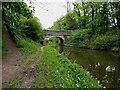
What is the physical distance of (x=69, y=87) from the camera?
4207 millimetres

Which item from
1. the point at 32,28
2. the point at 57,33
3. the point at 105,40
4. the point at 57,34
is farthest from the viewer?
Answer: the point at 57,34

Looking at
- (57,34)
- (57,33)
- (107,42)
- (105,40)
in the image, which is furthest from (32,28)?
(57,34)

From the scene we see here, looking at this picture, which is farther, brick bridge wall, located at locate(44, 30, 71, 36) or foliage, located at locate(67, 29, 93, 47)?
brick bridge wall, located at locate(44, 30, 71, 36)

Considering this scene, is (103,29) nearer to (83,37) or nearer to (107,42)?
(83,37)

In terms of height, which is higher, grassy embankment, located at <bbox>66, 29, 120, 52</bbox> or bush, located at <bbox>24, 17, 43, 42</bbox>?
bush, located at <bbox>24, 17, 43, 42</bbox>

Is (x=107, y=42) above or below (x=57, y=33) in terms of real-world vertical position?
below

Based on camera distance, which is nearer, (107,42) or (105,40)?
(107,42)

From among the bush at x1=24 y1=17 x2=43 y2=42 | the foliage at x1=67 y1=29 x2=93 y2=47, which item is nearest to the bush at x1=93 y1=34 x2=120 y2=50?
the foliage at x1=67 y1=29 x2=93 y2=47

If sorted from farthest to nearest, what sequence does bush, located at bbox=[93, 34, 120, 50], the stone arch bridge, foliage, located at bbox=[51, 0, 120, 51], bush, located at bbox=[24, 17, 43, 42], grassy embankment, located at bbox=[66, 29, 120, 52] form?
the stone arch bridge, bush, located at bbox=[24, 17, 43, 42], foliage, located at bbox=[51, 0, 120, 51], bush, located at bbox=[93, 34, 120, 50], grassy embankment, located at bbox=[66, 29, 120, 52]

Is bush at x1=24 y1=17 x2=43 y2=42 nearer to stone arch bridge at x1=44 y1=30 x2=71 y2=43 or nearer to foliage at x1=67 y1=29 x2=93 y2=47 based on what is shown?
stone arch bridge at x1=44 y1=30 x2=71 y2=43

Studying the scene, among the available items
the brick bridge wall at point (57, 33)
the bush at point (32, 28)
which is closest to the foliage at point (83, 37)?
the brick bridge wall at point (57, 33)

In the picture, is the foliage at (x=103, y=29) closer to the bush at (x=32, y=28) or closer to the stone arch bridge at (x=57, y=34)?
the stone arch bridge at (x=57, y=34)

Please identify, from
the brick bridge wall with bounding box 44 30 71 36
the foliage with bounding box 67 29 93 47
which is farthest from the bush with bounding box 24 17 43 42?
the foliage with bounding box 67 29 93 47

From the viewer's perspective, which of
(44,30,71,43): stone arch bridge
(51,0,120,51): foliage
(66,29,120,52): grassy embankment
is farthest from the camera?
(44,30,71,43): stone arch bridge
